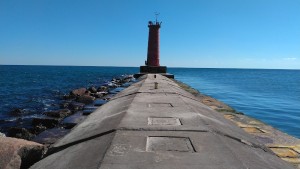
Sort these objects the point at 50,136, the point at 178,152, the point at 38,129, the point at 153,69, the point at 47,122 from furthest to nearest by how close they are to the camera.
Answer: the point at 153,69, the point at 47,122, the point at 38,129, the point at 50,136, the point at 178,152

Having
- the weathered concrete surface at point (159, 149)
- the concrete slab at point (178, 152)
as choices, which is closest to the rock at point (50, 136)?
the weathered concrete surface at point (159, 149)

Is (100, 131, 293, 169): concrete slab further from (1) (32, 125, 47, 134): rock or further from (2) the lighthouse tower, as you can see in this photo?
(2) the lighthouse tower

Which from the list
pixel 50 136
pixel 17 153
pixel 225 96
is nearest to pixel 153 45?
pixel 225 96

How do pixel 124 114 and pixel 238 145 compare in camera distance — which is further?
pixel 124 114

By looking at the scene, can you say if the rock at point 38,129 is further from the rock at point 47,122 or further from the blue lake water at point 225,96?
the blue lake water at point 225,96

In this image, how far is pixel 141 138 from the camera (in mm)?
2680

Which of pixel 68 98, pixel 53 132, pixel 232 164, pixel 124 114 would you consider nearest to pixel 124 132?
pixel 124 114

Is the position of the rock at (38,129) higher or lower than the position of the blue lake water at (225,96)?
higher

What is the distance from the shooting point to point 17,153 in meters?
2.80

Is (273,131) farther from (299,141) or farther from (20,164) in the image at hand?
Answer: (20,164)

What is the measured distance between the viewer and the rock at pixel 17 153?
2627 millimetres

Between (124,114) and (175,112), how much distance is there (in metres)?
0.79

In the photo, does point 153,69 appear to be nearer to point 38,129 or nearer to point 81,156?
point 38,129

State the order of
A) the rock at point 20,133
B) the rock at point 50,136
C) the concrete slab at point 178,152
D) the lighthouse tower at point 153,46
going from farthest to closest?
the lighthouse tower at point 153,46
the rock at point 20,133
the rock at point 50,136
the concrete slab at point 178,152
